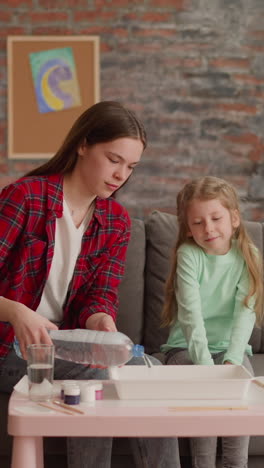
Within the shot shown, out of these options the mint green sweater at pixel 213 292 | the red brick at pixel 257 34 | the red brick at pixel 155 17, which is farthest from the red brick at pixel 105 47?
the mint green sweater at pixel 213 292

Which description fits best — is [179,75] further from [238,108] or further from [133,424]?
[133,424]

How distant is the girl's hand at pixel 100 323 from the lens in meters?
1.69

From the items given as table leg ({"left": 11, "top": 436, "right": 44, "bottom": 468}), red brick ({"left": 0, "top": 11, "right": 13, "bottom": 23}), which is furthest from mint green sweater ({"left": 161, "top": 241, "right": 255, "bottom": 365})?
red brick ({"left": 0, "top": 11, "right": 13, "bottom": 23})

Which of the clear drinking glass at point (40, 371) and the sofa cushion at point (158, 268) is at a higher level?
the clear drinking glass at point (40, 371)

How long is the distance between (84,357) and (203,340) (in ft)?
1.77

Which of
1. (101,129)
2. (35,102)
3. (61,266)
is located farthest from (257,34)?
(61,266)

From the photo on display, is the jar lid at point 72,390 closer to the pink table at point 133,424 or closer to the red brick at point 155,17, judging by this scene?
the pink table at point 133,424

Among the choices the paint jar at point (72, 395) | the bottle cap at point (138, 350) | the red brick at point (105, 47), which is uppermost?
the red brick at point (105, 47)

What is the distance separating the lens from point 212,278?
2.16 metres

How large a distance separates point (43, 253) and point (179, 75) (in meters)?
1.89

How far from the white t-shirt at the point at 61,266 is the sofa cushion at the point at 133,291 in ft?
1.72

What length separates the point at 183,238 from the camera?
7.27 feet

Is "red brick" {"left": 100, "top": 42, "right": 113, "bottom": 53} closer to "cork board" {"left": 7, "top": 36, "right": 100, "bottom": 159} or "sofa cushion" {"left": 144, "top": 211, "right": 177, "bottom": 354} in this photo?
"cork board" {"left": 7, "top": 36, "right": 100, "bottom": 159}

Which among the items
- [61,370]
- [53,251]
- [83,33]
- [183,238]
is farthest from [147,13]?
[61,370]
